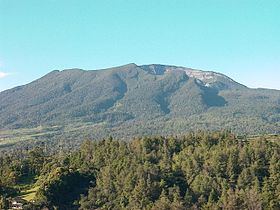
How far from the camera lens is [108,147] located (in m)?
123

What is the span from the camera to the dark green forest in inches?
3669

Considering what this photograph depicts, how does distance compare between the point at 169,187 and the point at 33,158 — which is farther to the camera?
the point at 33,158

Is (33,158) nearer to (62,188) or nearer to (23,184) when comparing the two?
(23,184)

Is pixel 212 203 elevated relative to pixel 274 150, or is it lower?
lower

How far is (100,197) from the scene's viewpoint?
326 feet

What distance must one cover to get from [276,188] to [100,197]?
36.5m

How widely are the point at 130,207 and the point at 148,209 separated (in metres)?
6.99

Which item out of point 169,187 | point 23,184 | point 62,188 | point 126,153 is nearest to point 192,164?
point 169,187

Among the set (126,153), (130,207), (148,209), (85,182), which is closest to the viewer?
(148,209)

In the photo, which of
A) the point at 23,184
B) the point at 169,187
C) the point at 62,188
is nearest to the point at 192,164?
the point at 169,187

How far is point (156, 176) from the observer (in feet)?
331

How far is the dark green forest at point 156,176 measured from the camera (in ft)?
306

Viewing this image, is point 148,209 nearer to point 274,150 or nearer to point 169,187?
point 169,187

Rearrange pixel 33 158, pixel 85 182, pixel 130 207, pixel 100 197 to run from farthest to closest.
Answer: pixel 33 158
pixel 85 182
pixel 100 197
pixel 130 207
